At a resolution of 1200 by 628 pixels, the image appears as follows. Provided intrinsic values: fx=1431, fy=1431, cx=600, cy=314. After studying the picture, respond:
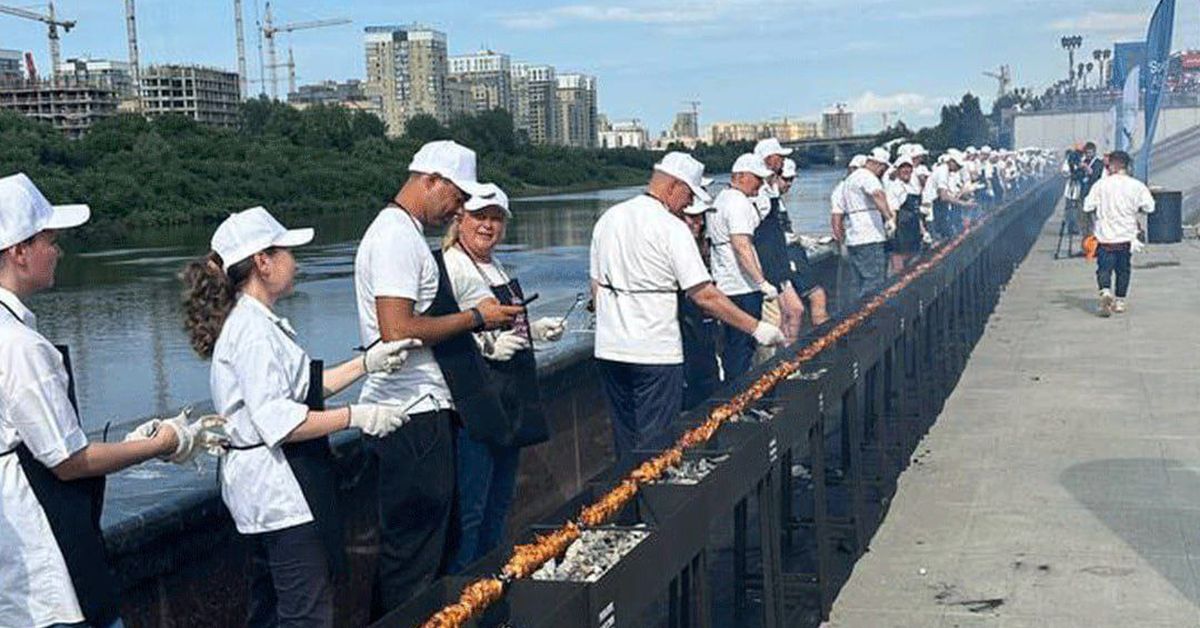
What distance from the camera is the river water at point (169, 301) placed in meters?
19.5

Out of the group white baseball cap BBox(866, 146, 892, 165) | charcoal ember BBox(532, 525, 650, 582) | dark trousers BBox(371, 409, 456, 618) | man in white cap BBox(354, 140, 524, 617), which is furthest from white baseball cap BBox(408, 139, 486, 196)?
white baseball cap BBox(866, 146, 892, 165)

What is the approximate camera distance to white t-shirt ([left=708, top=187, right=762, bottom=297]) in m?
8.78

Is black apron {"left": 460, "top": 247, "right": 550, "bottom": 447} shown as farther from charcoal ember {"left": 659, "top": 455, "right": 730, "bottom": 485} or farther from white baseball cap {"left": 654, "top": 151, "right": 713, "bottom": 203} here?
white baseball cap {"left": 654, "top": 151, "right": 713, "bottom": 203}

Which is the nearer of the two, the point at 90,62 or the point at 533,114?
the point at 90,62

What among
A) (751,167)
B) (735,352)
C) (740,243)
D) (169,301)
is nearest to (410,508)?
(735,352)

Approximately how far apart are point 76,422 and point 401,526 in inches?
64.8

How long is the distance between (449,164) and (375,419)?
1106 mm

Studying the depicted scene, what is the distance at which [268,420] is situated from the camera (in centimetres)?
371

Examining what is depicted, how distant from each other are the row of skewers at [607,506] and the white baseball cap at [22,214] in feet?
4.12

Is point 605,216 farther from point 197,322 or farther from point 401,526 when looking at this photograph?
point 197,322

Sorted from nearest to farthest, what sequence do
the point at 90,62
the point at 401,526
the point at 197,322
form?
the point at 197,322
the point at 401,526
the point at 90,62

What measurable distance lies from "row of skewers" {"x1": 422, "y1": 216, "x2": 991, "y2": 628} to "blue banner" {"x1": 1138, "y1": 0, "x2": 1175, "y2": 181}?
1995cm

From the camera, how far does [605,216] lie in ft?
21.6

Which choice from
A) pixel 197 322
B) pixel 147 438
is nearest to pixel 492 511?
pixel 197 322
